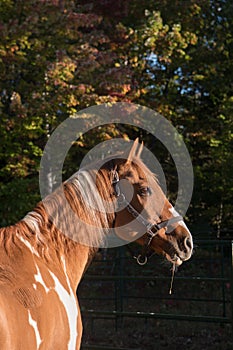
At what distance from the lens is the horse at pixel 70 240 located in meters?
2.74

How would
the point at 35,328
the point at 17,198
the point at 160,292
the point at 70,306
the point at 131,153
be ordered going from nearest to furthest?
the point at 35,328
the point at 70,306
the point at 131,153
the point at 17,198
the point at 160,292

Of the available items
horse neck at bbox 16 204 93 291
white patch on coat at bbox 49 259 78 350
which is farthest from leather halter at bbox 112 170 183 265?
white patch on coat at bbox 49 259 78 350

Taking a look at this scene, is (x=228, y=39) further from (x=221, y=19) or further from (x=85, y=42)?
(x=85, y=42)

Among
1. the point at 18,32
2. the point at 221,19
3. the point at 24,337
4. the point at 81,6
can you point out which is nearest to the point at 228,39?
the point at 221,19

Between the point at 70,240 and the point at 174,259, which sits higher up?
the point at 70,240

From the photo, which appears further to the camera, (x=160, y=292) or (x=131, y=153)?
(x=160, y=292)

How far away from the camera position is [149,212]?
11.8 feet

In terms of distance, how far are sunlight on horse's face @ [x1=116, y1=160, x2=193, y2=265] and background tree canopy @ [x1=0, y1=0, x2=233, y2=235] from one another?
604 cm

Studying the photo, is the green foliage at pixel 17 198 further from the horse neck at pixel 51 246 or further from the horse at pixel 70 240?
the horse neck at pixel 51 246

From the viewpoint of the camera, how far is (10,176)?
35.3 feet

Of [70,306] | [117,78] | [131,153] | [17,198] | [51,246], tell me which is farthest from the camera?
[17,198]

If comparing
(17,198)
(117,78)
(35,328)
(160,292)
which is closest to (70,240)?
(35,328)

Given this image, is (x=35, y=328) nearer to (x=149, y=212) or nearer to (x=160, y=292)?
(x=149, y=212)

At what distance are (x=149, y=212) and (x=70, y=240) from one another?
23.4 inches
